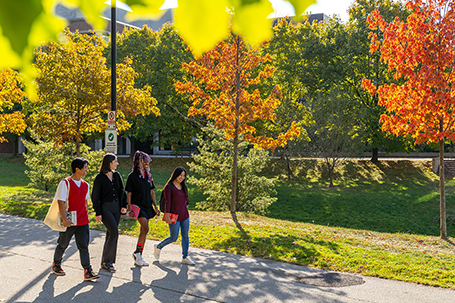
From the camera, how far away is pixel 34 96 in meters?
1.44

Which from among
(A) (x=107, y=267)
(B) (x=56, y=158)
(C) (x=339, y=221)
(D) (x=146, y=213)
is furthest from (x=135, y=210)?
(C) (x=339, y=221)

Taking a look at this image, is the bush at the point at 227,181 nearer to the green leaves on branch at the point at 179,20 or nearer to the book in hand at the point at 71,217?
the book in hand at the point at 71,217

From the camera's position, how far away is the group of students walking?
605cm

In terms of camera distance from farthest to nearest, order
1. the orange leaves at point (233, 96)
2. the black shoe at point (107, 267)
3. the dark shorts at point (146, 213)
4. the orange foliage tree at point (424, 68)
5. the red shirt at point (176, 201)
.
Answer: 1. the orange leaves at point (233, 96)
2. the orange foliage tree at point (424, 68)
3. the red shirt at point (176, 201)
4. the dark shorts at point (146, 213)
5. the black shoe at point (107, 267)

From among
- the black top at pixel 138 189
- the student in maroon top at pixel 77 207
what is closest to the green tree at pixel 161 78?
the black top at pixel 138 189

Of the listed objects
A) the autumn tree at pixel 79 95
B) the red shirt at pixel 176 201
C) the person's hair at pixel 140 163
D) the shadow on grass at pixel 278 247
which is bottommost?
the shadow on grass at pixel 278 247

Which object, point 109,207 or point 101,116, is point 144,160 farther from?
point 101,116

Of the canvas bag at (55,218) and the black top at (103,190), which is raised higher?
the black top at (103,190)

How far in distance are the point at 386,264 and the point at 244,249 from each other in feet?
8.79

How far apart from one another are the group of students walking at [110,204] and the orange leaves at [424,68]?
268 inches

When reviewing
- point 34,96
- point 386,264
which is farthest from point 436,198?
point 34,96

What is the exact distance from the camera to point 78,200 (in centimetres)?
607

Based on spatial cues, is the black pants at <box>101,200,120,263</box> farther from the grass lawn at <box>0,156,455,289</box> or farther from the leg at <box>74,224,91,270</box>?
the grass lawn at <box>0,156,455,289</box>

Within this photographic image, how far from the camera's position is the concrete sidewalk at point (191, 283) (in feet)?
18.6
